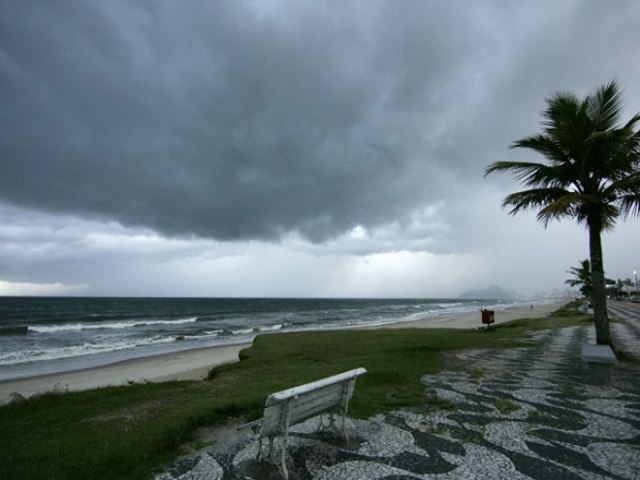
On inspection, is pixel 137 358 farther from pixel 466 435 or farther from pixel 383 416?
pixel 466 435

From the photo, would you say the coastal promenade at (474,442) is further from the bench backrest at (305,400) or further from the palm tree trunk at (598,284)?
the palm tree trunk at (598,284)

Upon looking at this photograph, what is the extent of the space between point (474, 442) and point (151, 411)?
16.9ft

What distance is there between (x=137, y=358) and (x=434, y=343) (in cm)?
1446

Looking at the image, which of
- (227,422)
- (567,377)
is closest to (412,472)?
(227,422)

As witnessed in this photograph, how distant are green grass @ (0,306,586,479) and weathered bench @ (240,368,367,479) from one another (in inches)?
50.1

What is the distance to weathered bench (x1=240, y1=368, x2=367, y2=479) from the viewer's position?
363 centimetres

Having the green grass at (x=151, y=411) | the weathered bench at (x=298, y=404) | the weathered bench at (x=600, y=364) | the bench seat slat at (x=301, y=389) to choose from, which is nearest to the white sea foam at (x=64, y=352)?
the green grass at (x=151, y=411)

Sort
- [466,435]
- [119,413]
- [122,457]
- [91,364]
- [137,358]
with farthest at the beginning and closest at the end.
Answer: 1. [137,358]
2. [91,364]
3. [119,413]
4. [466,435]
5. [122,457]

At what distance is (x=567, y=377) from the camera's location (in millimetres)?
8242

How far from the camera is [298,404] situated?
397 cm

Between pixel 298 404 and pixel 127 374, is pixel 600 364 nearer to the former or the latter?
pixel 298 404

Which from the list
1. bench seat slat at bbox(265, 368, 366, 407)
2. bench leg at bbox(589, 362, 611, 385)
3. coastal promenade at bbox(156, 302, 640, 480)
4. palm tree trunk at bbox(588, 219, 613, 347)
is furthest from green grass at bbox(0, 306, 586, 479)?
palm tree trunk at bbox(588, 219, 613, 347)

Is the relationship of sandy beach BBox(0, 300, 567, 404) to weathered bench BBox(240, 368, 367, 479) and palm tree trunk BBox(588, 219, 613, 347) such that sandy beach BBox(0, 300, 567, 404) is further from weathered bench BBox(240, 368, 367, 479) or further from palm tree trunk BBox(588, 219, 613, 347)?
palm tree trunk BBox(588, 219, 613, 347)

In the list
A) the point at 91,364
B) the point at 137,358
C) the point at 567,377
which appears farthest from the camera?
the point at 137,358
